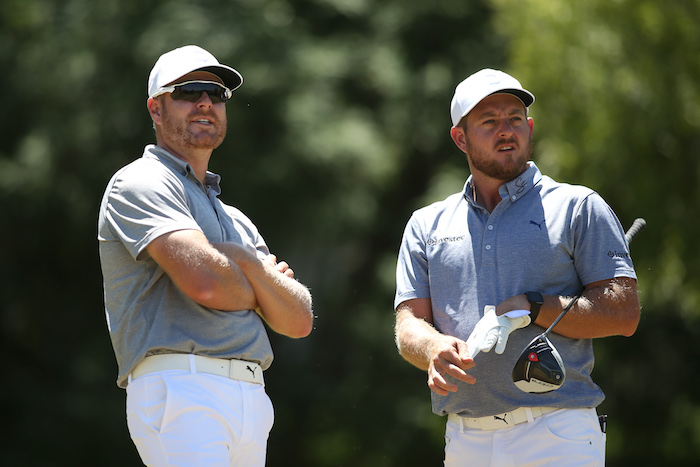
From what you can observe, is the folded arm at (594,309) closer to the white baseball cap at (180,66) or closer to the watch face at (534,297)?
the watch face at (534,297)

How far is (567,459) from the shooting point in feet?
11.1

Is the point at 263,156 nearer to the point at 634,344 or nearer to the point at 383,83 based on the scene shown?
the point at 383,83

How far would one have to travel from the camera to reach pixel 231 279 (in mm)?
3293

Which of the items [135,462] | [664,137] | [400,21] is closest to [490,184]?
[664,137]

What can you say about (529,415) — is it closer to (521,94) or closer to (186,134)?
(521,94)

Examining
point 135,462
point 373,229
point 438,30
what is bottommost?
point 135,462

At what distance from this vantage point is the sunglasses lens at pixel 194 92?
3.66 meters

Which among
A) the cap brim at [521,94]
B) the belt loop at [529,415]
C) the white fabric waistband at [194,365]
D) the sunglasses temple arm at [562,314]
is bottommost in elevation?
the belt loop at [529,415]

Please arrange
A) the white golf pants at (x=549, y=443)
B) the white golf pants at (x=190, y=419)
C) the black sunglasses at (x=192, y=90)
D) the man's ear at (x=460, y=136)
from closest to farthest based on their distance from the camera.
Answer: the white golf pants at (x=190, y=419) < the white golf pants at (x=549, y=443) < the black sunglasses at (x=192, y=90) < the man's ear at (x=460, y=136)

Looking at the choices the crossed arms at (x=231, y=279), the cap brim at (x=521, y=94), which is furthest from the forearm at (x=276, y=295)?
the cap brim at (x=521, y=94)

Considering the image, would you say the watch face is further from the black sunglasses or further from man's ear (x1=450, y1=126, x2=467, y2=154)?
the black sunglasses

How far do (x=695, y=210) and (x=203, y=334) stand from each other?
5733 mm

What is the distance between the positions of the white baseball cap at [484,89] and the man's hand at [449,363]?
103cm

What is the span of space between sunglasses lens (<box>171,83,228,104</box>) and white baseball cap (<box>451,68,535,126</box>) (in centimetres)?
102
